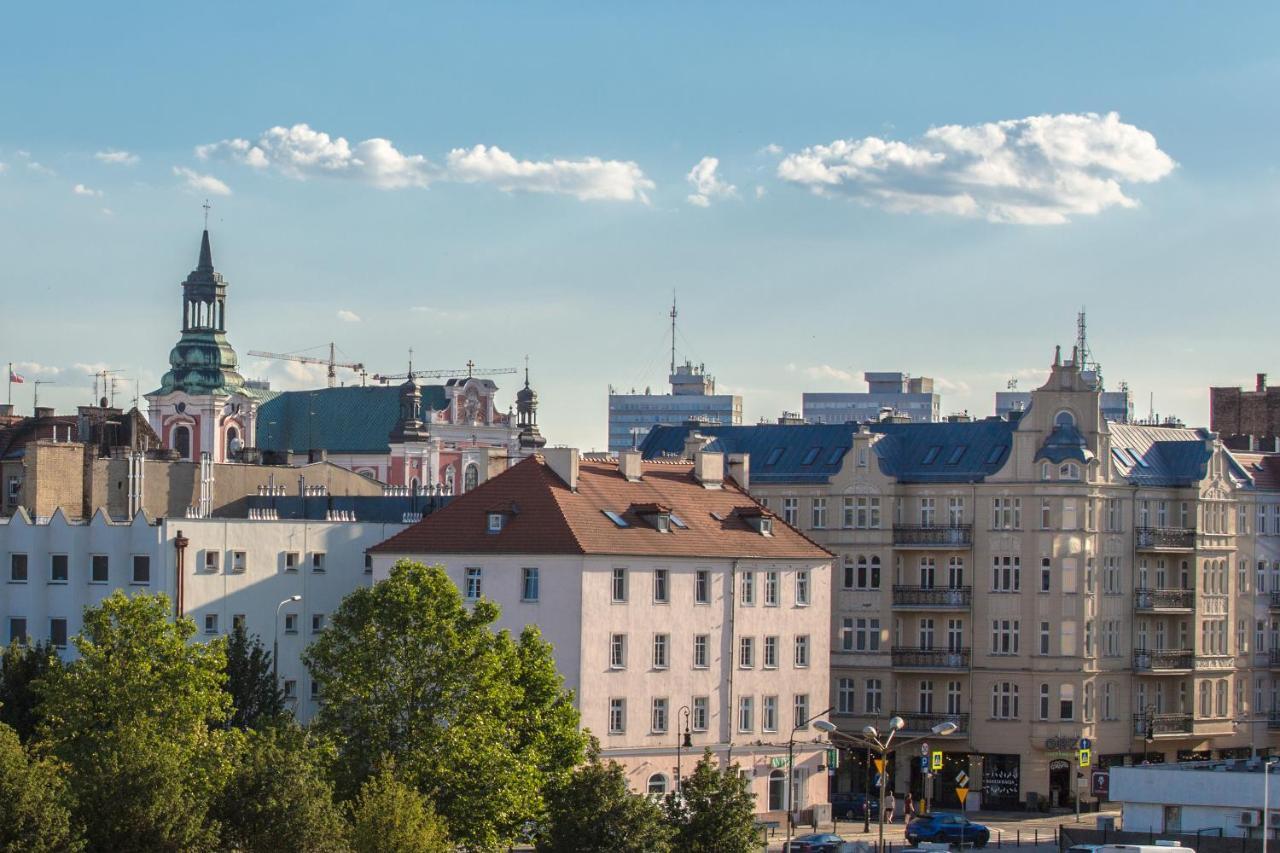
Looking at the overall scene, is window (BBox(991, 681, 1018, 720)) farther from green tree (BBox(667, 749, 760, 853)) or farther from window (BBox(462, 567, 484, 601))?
green tree (BBox(667, 749, 760, 853))

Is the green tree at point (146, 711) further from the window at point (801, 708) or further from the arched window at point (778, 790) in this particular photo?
the window at point (801, 708)

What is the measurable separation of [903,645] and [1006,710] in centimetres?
629

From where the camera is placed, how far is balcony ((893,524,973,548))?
432 ft

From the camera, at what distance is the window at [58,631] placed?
12152 centimetres

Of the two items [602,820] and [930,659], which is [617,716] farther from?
[602,820]

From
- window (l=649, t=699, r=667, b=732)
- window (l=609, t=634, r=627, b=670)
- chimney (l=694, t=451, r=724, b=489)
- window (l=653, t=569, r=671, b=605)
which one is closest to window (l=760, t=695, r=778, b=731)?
window (l=649, t=699, r=667, b=732)

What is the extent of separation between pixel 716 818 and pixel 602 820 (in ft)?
14.9

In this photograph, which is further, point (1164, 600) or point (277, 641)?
point (1164, 600)

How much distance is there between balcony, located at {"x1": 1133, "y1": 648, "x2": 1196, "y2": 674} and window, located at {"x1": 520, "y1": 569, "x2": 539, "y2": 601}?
34.2 meters

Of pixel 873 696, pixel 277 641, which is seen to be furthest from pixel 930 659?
pixel 277 641

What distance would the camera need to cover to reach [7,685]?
10394cm

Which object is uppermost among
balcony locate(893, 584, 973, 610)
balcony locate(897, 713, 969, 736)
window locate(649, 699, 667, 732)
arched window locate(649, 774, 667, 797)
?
balcony locate(893, 584, 973, 610)

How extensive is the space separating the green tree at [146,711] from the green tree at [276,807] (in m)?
0.70

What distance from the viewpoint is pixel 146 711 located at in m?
87.2
